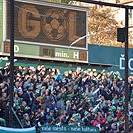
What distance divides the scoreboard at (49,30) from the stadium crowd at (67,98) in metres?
0.99

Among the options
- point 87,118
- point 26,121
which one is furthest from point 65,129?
point 87,118

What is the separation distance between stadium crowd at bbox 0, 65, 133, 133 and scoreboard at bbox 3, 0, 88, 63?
0.99m

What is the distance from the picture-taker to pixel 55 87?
9430 mm

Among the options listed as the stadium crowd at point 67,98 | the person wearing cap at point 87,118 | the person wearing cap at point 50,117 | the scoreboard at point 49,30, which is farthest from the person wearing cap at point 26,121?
the scoreboard at point 49,30

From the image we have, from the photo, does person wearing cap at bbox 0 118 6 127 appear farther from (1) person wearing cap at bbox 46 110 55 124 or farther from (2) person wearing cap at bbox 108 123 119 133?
(2) person wearing cap at bbox 108 123 119 133

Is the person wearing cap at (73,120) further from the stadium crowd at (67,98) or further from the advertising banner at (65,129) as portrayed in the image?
the advertising banner at (65,129)

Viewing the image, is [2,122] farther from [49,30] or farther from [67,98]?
[49,30]

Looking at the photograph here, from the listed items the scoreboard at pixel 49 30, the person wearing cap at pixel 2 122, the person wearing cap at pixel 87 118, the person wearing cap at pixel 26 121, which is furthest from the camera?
the scoreboard at pixel 49 30

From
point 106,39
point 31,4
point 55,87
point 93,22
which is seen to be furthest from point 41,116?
point 93,22

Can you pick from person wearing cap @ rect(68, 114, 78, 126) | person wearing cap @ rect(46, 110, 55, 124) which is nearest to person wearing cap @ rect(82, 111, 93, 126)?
person wearing cap @ rect(68, 114, 78, 126)

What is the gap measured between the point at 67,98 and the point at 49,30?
8.62 ft

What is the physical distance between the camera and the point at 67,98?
9062 mm

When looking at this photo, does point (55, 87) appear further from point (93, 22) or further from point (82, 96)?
point (93, 22)

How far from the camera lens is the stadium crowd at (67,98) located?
8.29m
